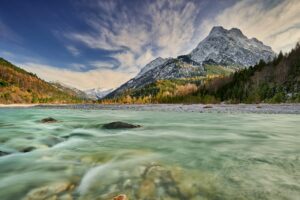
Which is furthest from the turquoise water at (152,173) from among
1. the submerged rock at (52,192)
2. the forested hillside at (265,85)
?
the forested hillside at (265,85)

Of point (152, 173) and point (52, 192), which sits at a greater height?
point (152, 173)

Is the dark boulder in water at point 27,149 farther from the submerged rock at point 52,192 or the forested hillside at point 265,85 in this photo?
the forested hillside at point 265,85

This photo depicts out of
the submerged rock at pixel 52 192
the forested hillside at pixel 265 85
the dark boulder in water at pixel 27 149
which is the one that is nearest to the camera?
the submerged rock at pixel 52 192

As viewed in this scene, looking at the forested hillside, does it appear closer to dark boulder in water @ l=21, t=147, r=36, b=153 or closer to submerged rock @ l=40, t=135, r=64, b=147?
submerged rock @ l=40, t=135, r=64, b=147

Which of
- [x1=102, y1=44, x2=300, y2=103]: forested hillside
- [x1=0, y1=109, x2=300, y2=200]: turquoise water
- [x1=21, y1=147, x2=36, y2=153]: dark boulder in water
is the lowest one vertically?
[x1=21, y1=147, x2=36, y2=153]: dark boulder in water

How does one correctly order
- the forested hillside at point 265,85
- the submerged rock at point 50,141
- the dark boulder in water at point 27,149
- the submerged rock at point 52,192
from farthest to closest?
the forested hillside at point 265,85 < the submerged rock at point 50,141 < the dark boulder in water at point 27,149 < the submerged rock at point 52,192

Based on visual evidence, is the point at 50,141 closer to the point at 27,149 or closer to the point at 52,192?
the point at 27,149

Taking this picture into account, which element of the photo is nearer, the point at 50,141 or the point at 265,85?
the point at 50,141

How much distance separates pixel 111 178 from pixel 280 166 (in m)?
6.15

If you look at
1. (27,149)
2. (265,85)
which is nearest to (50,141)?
(27,149)

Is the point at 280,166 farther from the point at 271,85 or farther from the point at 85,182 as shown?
the point at 271,85

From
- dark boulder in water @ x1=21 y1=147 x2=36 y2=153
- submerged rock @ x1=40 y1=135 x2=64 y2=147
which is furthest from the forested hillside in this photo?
dark boulder in water @ x1=21 y1=147 x2=36 y2=153

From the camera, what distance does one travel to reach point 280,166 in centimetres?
825

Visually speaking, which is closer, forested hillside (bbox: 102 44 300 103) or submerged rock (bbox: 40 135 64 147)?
submerged rock (bbox: 40 135 64 147)
